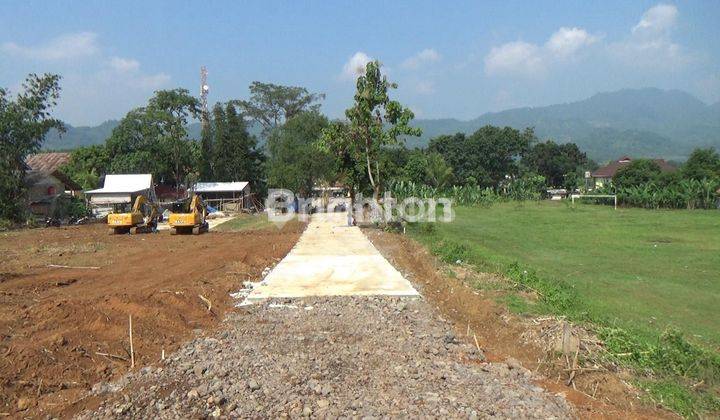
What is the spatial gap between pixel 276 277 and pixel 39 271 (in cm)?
611

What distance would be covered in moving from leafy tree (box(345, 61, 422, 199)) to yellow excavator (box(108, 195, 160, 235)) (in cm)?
972

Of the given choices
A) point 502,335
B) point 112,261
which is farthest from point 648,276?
point 112,261

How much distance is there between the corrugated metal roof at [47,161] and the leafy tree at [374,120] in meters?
30.4

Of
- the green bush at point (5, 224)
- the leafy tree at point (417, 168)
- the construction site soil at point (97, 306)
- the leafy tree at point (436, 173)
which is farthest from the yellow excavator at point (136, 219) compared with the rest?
the leafy tree at point (436, 173)

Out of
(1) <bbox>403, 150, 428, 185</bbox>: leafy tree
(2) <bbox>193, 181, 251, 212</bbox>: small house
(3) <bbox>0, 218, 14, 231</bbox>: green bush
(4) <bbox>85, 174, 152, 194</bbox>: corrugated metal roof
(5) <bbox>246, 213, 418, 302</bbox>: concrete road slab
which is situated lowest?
(5) <bbox>246, 213, 418, 302</bbox>: concrete road slab

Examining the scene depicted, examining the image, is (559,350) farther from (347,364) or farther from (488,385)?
(347,364)

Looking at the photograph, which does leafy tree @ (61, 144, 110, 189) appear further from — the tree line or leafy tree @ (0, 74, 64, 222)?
leafy tree @ (0, 74, 64, 222)

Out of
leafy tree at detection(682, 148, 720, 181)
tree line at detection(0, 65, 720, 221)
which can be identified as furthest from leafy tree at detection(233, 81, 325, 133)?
leafy tree at detection(682, 148, 720, 181)

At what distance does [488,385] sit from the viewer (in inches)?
241

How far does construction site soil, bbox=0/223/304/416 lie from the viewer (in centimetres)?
629

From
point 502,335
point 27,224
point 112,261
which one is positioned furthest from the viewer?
point 27,224

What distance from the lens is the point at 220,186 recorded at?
45.1 m

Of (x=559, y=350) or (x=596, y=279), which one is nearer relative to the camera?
(x=559, y=350)

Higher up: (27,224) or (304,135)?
(304,135)
